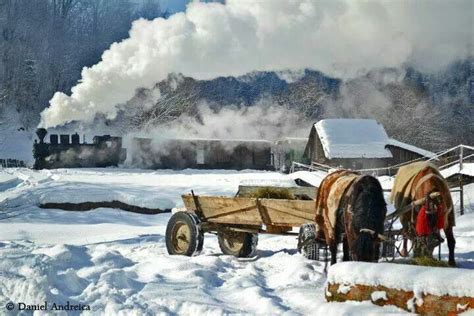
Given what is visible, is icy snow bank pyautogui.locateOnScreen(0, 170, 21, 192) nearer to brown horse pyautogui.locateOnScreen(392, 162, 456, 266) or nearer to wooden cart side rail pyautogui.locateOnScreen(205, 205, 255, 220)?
wooden cart side rail pyautogui.locateOnScreen(205, 205, 255, 220)

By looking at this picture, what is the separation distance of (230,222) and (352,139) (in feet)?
105

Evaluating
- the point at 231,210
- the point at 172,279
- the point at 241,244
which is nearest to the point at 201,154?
the point at 241,244

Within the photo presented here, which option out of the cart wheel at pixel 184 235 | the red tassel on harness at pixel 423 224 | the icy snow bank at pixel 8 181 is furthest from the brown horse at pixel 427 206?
the icy snow bank at pixel 8 181

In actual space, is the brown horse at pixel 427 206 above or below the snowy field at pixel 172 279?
above

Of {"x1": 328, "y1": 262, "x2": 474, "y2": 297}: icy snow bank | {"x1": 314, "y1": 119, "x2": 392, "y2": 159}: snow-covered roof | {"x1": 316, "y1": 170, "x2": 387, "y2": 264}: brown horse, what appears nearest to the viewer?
{"x1": 328, "y1": 262, "x2": 474, "y2": 297}: icy snow bank

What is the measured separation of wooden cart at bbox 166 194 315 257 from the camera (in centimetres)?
923

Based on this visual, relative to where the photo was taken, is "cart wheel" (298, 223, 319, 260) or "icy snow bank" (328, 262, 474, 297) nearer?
"icy snow bank" (328, 262, 474, 297)

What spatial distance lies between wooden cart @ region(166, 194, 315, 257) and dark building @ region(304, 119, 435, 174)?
29.5 m

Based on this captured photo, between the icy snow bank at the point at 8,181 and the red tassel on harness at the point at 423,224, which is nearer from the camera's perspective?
the red tassel on harness at the point at 423,224

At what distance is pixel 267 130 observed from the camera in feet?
193

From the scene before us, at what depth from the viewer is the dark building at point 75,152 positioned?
39.1m

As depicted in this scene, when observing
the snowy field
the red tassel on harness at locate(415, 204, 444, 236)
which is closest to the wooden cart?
the snowy field

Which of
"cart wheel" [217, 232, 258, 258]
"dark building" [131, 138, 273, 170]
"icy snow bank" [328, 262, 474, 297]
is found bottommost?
"cart wheel" [217, 232, 258, 258]

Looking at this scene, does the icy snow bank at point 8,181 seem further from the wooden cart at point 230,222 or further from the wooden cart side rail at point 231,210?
the wooden cart side rail at point 231,210
